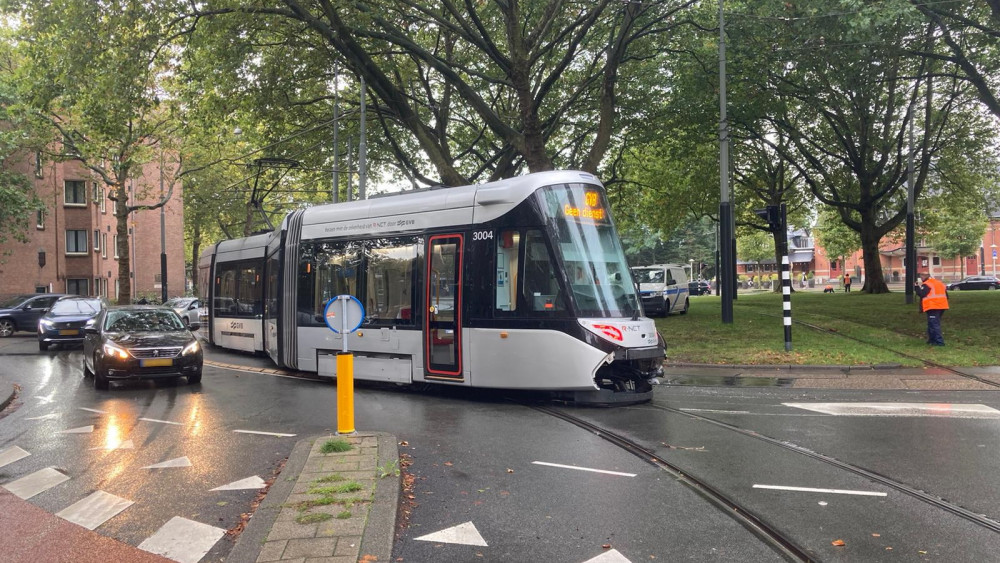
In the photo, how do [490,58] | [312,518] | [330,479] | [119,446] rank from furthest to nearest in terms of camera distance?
[490,58] < [119,446] < [330,479] < [312,518]

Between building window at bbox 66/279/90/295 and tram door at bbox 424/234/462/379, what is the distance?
131 ft

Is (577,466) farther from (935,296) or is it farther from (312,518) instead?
(935,296)

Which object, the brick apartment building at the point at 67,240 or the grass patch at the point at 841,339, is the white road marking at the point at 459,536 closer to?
the grass patch at the point at 841,339

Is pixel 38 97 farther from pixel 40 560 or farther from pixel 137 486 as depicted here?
pixel 40 560

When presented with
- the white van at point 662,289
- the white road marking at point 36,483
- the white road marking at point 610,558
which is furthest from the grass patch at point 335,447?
the white van at point 662,289

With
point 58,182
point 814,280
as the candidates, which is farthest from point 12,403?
point 814,280

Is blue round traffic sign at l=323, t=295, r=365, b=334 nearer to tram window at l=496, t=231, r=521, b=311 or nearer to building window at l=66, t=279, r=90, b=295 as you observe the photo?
tram window at l=496, t=231, r=521, b=311

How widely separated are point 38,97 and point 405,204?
10.9 m

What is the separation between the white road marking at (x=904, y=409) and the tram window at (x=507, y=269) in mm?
4078

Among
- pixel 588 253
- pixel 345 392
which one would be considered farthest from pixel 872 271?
pixel 345 392

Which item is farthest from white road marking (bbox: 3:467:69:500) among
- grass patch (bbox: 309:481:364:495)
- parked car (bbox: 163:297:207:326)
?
parked car (bbox: 163:297:207:326)

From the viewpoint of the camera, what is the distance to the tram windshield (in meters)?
9.29

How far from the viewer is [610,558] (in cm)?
425

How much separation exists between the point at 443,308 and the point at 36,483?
213 inches
